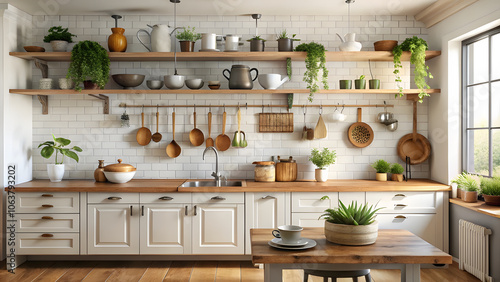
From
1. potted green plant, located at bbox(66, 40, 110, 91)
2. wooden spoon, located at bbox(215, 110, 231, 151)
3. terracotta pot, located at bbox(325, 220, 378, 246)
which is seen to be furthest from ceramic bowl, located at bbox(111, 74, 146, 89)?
terracotta pot, located at bbox(325, 220, 378, 246)

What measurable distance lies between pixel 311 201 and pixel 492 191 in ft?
Result: 5.73

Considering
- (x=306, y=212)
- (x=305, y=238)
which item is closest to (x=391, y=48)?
(x=306, y=212)

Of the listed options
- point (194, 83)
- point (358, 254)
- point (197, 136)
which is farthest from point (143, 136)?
point (358, 254)

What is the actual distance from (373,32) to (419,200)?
2.11 metres

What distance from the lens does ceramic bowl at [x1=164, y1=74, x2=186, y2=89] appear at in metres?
4.95

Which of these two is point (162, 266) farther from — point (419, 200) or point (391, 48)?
point (391, 48)

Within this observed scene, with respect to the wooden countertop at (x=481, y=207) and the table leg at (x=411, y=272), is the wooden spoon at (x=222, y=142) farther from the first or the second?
the table leg at (x=411, y=272)

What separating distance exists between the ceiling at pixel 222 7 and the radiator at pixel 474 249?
2.46m

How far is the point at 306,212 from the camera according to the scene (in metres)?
4.73

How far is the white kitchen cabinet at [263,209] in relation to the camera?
4.70 meters

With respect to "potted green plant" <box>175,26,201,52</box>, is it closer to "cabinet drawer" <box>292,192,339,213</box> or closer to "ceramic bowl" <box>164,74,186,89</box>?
"ceramic bowl" <box>164,74,186,89</box>

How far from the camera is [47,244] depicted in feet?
15.5

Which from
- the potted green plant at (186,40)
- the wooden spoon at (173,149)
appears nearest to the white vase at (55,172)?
the wooden spoon at (173,149)

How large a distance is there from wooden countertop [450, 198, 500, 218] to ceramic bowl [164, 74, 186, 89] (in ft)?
10.6
